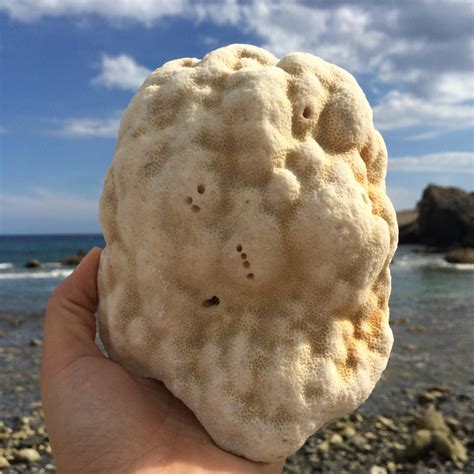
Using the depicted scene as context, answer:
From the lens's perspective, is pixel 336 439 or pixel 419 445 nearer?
pixel 419 445

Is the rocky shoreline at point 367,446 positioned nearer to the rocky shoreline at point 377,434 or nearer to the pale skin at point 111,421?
the rocky shoreline at point 377,434

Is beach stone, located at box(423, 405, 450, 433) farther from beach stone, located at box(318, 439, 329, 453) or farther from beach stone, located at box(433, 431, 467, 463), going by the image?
beach stone, located at box(318, 439, 329, 453)

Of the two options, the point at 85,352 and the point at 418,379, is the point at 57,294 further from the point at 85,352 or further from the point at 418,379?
the point at 418,379

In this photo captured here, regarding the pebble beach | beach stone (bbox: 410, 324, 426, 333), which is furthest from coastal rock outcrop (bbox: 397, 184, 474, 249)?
the pebble beach

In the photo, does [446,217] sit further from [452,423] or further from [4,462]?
[4,462]

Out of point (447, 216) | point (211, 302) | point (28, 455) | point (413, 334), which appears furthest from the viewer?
point (447, 216)

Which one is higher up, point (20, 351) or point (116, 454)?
point (116, 454)

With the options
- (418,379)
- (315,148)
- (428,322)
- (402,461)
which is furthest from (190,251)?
(428,322)

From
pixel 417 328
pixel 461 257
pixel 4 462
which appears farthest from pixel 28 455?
pixel 461 257
